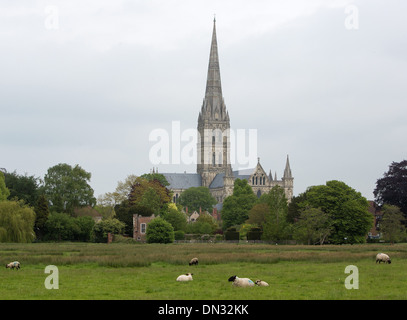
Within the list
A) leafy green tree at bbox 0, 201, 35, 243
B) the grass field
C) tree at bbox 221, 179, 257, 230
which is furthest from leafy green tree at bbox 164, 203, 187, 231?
the grass field

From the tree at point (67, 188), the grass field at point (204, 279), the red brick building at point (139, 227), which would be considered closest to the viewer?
the grass field at point (204, 279)

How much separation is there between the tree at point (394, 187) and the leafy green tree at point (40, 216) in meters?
50.8

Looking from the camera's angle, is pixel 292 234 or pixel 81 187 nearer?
pixel 292 234

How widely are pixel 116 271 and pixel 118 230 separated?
62.4 metres

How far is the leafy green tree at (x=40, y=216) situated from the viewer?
314 feet

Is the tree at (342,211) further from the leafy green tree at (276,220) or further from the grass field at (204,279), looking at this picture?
the grass field at (204,279)

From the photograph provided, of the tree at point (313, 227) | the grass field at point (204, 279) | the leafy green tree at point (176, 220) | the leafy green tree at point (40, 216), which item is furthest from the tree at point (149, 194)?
the grass field at point (204, 279)

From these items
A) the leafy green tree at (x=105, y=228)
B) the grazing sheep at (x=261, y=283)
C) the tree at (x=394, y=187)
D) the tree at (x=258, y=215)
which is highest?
the tree at (x=394, y=187)

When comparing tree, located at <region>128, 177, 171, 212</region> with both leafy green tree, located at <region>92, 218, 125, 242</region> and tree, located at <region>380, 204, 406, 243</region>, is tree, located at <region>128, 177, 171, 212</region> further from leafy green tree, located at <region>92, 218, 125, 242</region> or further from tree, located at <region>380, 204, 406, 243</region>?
tree, located at <region>380, 204, 406, 243</region>

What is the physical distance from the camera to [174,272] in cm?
3572
